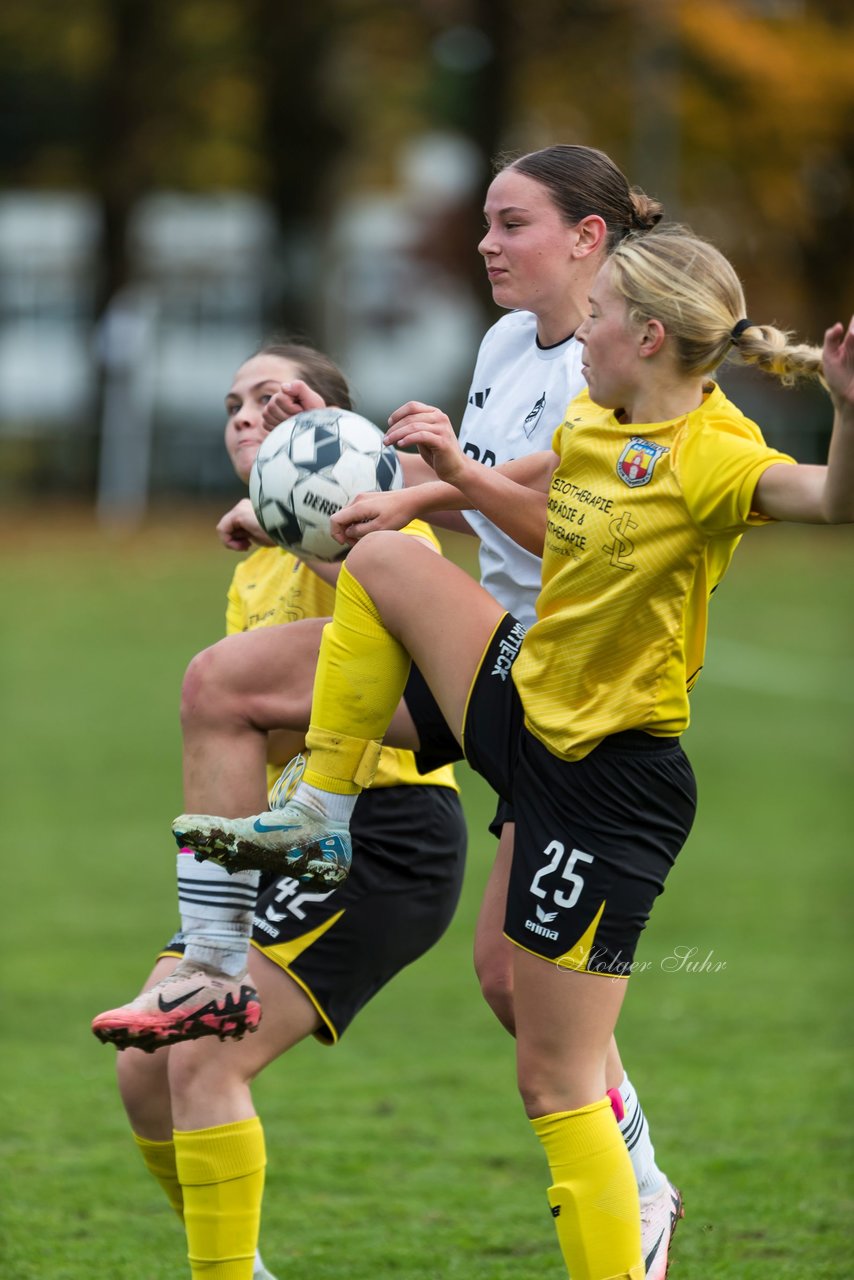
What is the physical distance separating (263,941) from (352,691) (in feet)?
2.59

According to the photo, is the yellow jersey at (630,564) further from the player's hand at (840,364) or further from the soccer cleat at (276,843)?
the soccer cleat at (276,843)

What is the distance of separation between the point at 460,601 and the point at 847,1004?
5.17m

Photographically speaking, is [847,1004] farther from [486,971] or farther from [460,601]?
[460,601]

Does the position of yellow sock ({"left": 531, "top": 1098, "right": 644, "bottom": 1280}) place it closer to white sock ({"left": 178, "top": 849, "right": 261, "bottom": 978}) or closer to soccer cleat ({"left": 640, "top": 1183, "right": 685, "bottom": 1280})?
soccer cleat ({"left": 640, "top": 1183, "right": 685, "bottom": 1280})

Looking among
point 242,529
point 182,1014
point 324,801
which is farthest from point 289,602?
point 182,1014

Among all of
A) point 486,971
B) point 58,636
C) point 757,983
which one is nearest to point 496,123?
point 58,636

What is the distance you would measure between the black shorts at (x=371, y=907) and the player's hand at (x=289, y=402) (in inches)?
36.4

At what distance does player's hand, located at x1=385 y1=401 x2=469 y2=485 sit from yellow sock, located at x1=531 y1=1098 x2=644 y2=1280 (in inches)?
49.8

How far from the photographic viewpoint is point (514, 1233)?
526 centimetres

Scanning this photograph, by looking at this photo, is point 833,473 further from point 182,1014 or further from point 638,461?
point 182,1014

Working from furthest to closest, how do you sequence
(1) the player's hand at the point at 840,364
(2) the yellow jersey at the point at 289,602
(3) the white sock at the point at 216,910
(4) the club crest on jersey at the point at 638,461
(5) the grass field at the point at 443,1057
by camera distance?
(5) the grass field at the point at 443,1057
(2) the yellow jersey at the point at 289,602
(3) the white sock at the point at 216,910
(4) the club crest on jersey at the point at 638,461
(1) the player's hand at the point at 840,364

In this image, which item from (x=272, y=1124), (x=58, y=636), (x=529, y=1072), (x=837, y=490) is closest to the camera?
(x=837, y=490)

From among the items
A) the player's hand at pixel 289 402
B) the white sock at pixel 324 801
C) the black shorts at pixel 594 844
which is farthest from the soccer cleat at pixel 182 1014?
the player's hand at pixel 289 402

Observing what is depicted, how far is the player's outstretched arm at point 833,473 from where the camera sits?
3.16m
